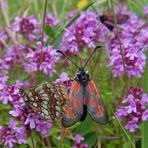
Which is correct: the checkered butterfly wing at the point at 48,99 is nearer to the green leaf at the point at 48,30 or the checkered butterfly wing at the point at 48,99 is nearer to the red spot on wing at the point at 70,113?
the red spot on wing at the point at 70,113

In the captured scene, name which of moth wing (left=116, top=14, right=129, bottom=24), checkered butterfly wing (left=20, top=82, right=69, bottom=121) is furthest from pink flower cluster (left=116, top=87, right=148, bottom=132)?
moth wing (left=116, top=14, right=129, bottom=24)

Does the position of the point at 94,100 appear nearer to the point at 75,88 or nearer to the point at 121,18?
the point at 75,88

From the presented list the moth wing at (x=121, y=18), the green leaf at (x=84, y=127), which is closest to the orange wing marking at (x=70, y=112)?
the green leaf at (x=84, y=127)

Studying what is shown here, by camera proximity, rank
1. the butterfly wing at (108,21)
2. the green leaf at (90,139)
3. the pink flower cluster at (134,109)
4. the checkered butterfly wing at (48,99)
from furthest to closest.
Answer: the butterfly wing at (108,21) → the green leaf at (90,139) → the pink flower cluster at (134,109) → the checkered butterfly wing at (48,99)

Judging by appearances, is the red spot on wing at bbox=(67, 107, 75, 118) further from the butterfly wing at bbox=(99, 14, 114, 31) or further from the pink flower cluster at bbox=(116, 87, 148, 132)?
the butterfly wing at bbox=(99, 14, 114, 31)

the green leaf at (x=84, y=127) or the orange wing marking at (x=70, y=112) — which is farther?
the green leaf at (x=84, y=127)

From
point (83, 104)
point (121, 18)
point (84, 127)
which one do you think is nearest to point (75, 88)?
point (83, 104)
